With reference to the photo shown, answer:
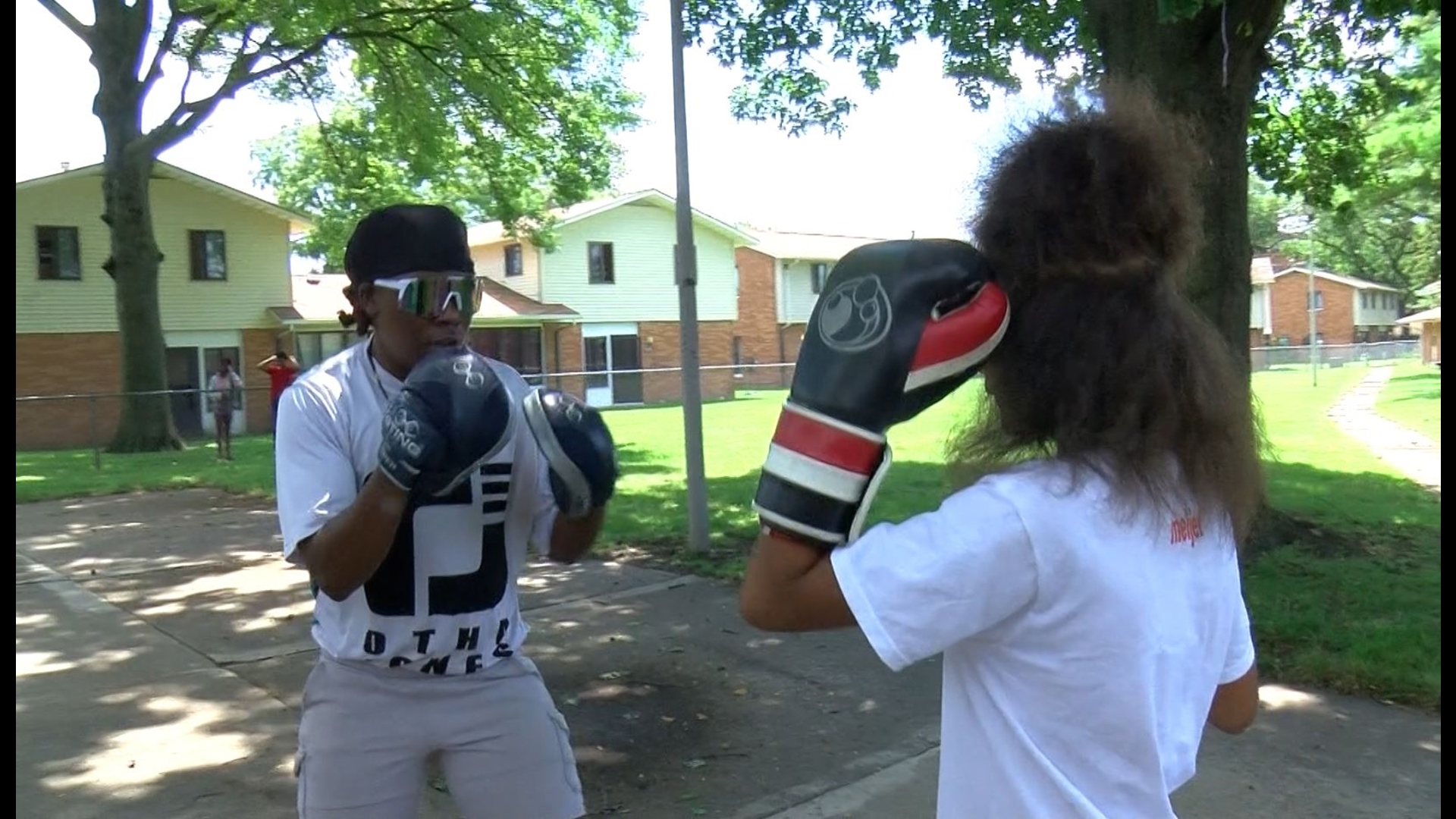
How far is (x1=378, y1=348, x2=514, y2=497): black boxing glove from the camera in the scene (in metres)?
2.05

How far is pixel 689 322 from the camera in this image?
8.02 m

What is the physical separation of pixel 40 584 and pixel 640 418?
17.4 meters

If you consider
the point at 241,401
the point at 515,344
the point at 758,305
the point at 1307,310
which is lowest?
the point at 241,401

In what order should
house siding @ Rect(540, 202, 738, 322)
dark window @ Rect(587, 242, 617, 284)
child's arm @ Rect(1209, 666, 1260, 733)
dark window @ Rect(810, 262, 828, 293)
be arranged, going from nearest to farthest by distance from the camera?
child's arm @ Rect(1209, 666, 1260, 733) < house siding @ Rect(540, 202, 738, 322) < dark window @ Rect(587, 242, 617, 284) < dark window @ Rect(810, 262, 828, 293)

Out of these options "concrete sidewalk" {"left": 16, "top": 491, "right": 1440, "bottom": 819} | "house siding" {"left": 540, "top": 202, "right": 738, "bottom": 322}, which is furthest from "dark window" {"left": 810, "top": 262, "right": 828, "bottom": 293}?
"concrete sidewalk" {"left": 16, "top": 491, "right": 1440, "bottom": 819}

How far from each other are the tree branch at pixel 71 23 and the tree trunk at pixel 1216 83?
57.2 feet

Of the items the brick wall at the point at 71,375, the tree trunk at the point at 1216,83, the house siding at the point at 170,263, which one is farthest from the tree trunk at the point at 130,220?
the tree trunk at the point at 1216,83

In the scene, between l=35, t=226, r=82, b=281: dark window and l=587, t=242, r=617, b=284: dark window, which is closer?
l=35, t=226, r=82, b=281: dark window

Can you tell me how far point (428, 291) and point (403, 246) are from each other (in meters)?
0.10

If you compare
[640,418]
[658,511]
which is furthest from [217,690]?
[640,418]

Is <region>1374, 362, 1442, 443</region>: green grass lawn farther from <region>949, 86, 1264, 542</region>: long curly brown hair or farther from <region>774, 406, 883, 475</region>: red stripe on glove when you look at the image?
<region>774, 406, 883, 475</region>: red stripe on glove

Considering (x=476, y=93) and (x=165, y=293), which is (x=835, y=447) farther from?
(x=165, y=293)

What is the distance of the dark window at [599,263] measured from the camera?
3547 cm

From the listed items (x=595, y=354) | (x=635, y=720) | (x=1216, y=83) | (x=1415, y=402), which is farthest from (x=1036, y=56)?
(x=595, y=354)
